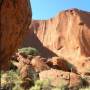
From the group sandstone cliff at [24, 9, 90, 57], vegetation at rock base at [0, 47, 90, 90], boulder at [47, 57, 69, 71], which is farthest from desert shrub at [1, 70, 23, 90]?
sandstone cliff at [24, 9, 90, 57]

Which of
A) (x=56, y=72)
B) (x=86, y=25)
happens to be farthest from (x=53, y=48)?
(x=56, y=72)

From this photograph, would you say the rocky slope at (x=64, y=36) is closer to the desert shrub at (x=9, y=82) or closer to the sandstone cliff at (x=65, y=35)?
the sandstone cliff at (x=65, y=35)

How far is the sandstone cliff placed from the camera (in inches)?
2062

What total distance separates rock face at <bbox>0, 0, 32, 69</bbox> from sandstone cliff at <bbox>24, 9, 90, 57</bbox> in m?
42.3

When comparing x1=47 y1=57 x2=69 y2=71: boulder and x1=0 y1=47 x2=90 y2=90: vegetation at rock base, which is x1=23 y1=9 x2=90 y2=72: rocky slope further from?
x1=0 y1=47 x2=90 y2=90: vegetation at rock base

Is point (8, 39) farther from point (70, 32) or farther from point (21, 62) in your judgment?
point (70, 32)

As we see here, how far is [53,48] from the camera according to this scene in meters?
54.5

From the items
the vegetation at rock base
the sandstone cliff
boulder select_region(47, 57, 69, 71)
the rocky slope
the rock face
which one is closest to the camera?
the rock face

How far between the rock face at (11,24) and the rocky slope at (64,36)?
40343mm

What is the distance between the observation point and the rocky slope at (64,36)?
169 ft

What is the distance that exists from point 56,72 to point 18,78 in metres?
3.64

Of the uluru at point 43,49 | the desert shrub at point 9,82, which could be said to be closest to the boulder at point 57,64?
the uluru at point 43,49

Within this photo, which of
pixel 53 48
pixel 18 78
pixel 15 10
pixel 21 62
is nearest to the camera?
pixel 15 10

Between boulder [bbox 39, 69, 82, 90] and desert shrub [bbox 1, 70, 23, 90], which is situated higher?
desert shrub [bbox 1, 70, 23, 90]
